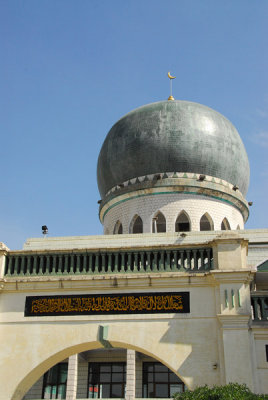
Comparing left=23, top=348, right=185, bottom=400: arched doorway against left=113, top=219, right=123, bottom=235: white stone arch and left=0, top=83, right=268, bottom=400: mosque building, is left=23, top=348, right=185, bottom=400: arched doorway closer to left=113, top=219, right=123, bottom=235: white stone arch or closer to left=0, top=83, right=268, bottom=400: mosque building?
left=113, top=219, right=123, bottom=235: white stone arch

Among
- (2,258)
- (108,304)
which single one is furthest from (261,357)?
(2,258)

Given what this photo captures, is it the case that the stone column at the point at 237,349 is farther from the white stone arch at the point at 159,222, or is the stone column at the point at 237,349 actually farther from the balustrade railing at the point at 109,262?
the white stone arch at the point at 159,222

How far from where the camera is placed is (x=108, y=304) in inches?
439

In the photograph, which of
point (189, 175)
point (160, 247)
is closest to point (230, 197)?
point (189, 175)

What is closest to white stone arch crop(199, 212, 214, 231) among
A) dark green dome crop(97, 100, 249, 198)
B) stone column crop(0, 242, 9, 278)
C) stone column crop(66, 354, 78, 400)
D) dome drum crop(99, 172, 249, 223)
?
dome drum crop(99, 172, 249, 223)

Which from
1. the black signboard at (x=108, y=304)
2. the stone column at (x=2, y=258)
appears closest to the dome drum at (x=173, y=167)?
the stone column at (x=2, y=258)

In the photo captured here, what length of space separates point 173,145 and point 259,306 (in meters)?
11.8

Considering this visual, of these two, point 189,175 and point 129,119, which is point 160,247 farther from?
point 129,119

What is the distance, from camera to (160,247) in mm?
11445

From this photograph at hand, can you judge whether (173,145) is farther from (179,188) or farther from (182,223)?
(182,223)

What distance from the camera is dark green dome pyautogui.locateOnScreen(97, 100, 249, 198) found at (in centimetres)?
2186

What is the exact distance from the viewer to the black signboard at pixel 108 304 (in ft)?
35.9

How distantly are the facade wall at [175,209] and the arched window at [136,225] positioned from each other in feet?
0.40

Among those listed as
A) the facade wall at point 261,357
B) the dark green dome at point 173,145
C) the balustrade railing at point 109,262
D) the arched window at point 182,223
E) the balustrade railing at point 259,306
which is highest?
the dark green dome at point 173,145
